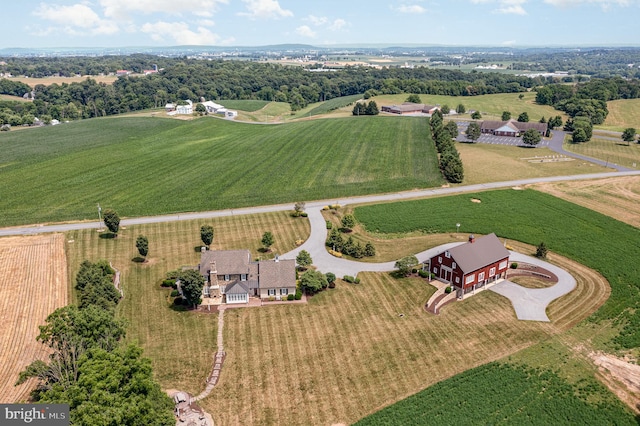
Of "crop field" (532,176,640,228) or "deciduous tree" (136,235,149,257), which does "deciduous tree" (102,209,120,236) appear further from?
"crop field" (532,176,640,228)

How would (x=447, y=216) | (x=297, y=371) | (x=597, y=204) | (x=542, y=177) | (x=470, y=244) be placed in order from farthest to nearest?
(x=542, y=177)
(x=597, y=204)
(x=447, y=216)
(x=470, y=244)
(x=297, y=371)

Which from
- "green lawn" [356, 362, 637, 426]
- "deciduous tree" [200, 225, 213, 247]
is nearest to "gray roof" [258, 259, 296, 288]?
"deciduous tree" [200, 225, 213, 247]

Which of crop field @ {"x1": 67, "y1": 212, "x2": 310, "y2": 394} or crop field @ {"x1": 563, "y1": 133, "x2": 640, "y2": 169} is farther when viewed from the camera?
crop field @ {"x1": 563, "y1": 133, "x2": 640, "y2": 169}

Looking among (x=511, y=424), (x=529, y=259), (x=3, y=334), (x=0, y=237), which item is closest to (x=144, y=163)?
(x=0, y=237)

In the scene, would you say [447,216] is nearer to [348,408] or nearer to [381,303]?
[381,303]

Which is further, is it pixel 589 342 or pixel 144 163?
pixel 144 163

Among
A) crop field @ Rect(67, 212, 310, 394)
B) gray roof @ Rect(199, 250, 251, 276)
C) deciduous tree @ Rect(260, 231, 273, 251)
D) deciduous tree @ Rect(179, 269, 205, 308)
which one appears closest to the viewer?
crop field @ Rect(67, 212, 310, 394)

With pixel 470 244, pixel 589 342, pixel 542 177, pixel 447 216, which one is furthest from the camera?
pixel 542 177
